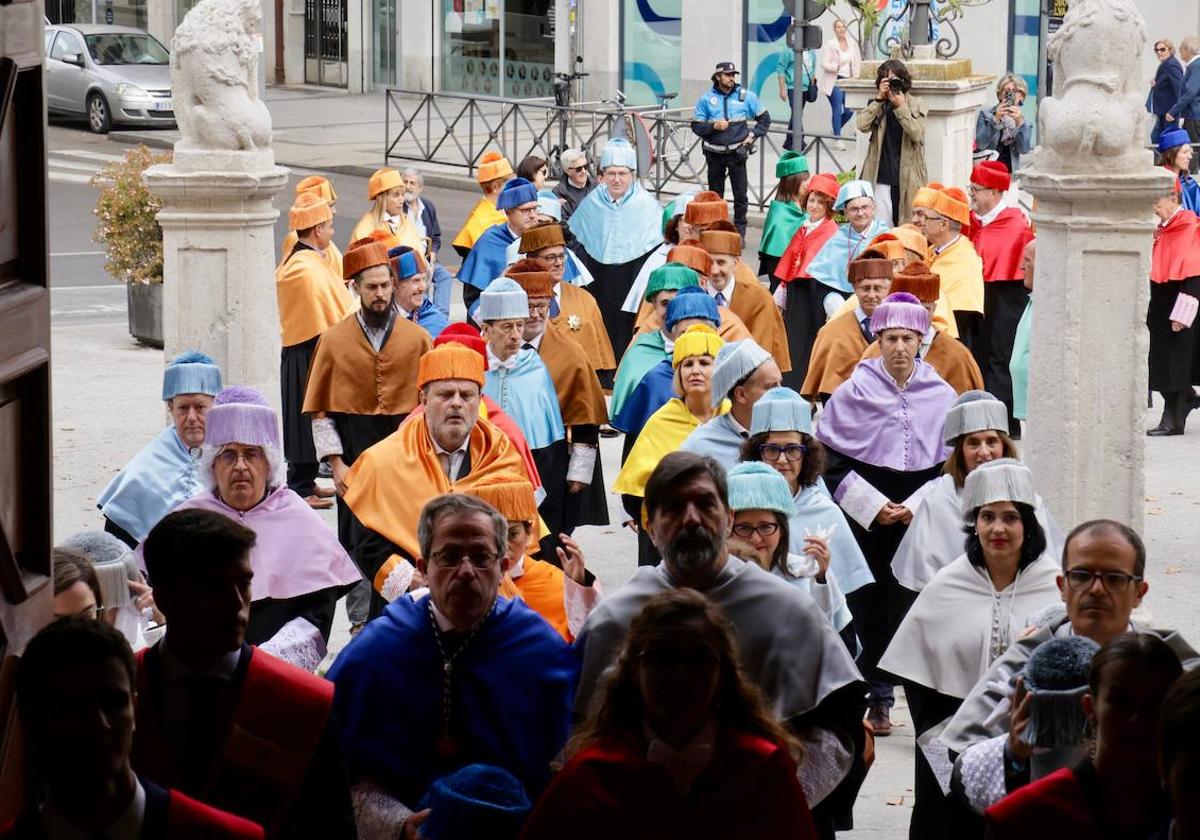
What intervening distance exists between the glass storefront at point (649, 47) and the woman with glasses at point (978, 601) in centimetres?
2899

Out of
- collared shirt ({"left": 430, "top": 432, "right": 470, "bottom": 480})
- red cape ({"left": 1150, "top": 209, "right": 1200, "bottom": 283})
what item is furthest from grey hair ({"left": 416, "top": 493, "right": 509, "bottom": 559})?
red cape ({"left": 1150, "top": 209, "right": 1200, "bottom": 283})

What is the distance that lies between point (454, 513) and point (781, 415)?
8.62 feet

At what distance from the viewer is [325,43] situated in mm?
42094

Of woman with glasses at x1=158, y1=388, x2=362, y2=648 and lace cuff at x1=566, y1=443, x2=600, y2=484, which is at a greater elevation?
woman with glasses at x1=158, y1=388, x2=362, y2=648

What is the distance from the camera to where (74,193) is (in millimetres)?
27766

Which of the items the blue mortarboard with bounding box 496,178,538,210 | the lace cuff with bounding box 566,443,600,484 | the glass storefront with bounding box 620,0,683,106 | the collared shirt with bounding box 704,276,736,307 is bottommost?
the lace cuff with bounding box 566,443,600,484

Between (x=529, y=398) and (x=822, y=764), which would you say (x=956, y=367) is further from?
(x=822, y=764)

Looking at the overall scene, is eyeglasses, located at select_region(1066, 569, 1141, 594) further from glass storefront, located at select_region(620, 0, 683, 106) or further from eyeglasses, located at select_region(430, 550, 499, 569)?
glass storefront, located at select_region(620, 0, 683, 106)

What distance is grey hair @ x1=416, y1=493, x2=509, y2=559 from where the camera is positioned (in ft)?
18.5

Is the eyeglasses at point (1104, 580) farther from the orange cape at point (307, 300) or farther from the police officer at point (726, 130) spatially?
the police officer at point (726, 130)

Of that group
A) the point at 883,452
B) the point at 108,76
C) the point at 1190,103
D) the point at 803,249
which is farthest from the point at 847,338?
the point at 108,76

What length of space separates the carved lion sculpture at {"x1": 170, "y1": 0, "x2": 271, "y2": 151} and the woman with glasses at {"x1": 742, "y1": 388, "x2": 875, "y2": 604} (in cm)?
353

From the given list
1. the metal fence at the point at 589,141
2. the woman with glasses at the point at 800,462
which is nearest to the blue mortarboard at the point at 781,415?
the woman with glasses at the point at 800,462

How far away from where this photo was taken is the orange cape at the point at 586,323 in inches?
512
